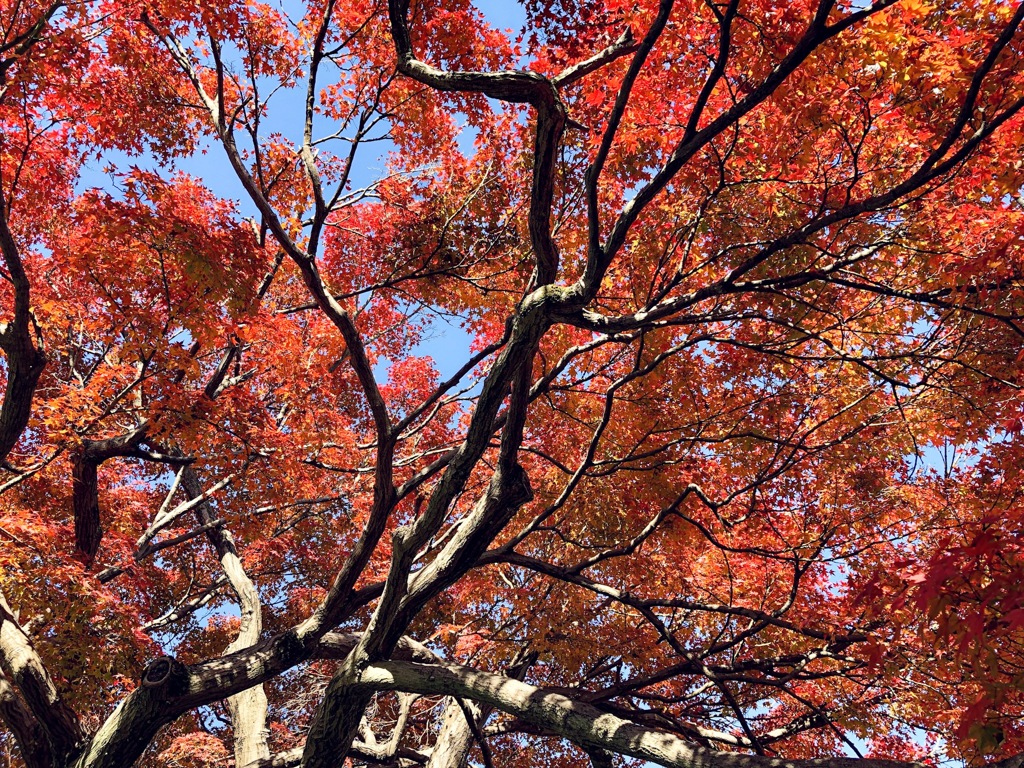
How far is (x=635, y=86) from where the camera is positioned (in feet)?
19.5

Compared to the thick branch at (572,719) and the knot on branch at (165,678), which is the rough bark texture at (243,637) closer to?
the knot on branch at (165,678)

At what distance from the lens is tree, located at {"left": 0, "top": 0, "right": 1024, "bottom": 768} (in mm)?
4977

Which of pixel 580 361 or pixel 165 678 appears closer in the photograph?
pixel 165 678

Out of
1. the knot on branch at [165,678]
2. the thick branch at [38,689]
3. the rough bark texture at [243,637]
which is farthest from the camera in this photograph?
the rough bark texture at [243,637]

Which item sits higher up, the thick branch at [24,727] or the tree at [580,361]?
the tree at [580,361]

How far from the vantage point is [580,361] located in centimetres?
881

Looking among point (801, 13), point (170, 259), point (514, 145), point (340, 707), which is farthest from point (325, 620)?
point (801, 13)

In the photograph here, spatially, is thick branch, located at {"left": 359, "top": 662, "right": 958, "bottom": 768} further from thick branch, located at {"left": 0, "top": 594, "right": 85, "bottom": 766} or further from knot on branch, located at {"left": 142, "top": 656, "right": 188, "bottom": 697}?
thick branch, located at {"left": 0, "top": 594, "right": 85, "bottom": 766}

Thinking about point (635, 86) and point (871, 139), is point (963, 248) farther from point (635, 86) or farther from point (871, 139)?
point (635, 86)

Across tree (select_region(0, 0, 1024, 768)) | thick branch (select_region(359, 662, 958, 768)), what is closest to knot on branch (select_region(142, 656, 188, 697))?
tree (select_region(0, 0, 1024, 768))

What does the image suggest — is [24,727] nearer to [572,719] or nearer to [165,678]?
[165,678]

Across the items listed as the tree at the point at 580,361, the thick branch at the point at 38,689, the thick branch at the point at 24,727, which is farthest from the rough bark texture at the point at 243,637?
the thick branch at the point at 24,727

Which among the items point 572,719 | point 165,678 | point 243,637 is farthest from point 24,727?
point 572,719

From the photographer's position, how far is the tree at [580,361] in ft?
16.3
